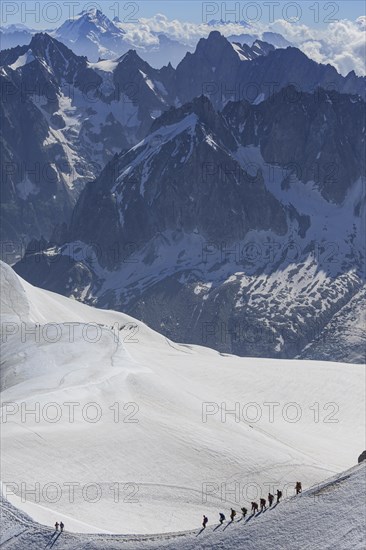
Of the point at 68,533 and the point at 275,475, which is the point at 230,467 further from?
the point at 68,533

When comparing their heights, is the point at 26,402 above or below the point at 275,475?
above

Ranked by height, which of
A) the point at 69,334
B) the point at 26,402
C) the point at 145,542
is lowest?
the point at 145,542

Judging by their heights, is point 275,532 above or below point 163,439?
below

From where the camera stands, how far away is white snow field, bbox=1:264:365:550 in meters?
67.0

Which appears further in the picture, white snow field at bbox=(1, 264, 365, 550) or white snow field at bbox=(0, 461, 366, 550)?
white snow field at bbox=(1, 264, 365, 550)

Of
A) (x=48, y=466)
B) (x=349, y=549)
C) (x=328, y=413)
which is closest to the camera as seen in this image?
(x=349, y=549)

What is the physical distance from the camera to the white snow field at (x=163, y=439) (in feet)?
Answer: 220

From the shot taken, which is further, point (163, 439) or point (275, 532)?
point (163, 439)

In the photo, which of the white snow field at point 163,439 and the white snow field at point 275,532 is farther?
the white snow field at point 163,439

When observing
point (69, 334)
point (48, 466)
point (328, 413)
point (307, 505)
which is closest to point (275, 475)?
point (48, 466)

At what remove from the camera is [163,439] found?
10050cm

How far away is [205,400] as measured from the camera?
121 meters

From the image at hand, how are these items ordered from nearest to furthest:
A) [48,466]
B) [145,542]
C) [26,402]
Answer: [145,542], [48,466], [26,402]

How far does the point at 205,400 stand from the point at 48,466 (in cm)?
3530
